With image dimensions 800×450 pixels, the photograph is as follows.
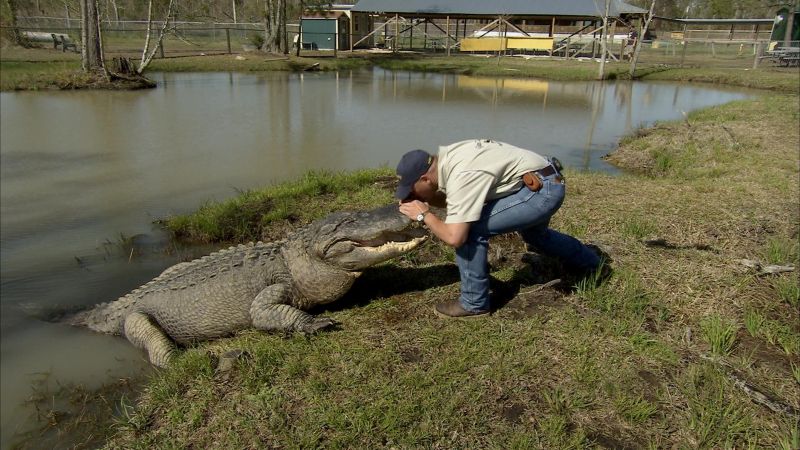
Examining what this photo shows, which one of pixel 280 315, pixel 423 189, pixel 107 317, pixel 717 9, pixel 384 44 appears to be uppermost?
pixel 717 9

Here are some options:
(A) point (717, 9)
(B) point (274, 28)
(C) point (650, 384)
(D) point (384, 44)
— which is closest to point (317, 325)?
(C) point (650, 384)

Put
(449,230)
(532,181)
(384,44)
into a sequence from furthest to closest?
(384,44), (532,181), (449,230)

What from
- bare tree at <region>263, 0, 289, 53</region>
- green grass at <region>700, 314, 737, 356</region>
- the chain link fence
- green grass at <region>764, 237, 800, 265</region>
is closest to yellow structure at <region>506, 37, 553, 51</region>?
the chain link fence

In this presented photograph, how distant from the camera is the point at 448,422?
227cm

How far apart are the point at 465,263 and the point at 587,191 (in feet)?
10.2

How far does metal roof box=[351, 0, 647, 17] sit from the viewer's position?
27831 millimetres

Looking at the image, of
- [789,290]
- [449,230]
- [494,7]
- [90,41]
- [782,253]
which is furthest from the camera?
[494,7]

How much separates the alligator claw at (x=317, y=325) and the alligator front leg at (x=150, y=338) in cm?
101

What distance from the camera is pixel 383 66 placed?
23.5 meters

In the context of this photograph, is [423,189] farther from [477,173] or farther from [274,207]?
[274,207]

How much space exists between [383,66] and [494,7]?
33.2 ft

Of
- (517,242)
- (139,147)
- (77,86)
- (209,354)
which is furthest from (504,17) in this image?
(209,354)

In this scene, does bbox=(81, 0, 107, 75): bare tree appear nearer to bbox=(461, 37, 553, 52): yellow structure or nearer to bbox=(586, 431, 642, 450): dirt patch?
bbox=(586, 431, 642, 450): dirt patch

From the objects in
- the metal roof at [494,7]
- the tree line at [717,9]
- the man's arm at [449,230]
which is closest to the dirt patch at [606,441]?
the man's arm at [449,230]
